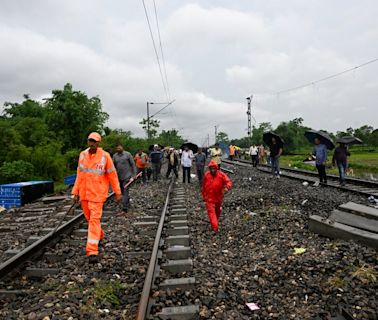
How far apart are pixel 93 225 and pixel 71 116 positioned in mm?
38892

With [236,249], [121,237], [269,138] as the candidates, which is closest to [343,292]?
[236,249]

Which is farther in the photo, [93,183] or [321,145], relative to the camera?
[321,145]

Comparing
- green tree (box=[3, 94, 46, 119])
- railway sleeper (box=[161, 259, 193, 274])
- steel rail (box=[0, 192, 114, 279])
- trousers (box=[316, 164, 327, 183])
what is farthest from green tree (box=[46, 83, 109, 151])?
railway sleeper (box=[161, 259, 193, 274])

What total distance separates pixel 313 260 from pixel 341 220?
64.2 inches

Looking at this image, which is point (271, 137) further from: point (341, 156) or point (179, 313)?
point (179, 313)

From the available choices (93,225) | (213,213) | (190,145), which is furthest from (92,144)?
(190,145)

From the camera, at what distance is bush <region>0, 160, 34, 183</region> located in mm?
17000

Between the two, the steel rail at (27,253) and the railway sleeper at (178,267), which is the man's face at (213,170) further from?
the steel rail at (27,253)

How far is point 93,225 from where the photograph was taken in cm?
488

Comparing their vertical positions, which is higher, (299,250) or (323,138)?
(323,138)

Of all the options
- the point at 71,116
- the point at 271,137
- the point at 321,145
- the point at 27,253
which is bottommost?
the point at 27,253

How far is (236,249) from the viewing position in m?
5.35

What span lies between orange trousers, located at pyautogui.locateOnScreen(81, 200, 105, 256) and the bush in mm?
13990

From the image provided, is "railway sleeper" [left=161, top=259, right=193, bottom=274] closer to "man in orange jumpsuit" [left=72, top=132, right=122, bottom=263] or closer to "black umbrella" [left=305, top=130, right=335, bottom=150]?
"man in orange jumpsuit" [left=72, top=132, right=122, bottom=263]
